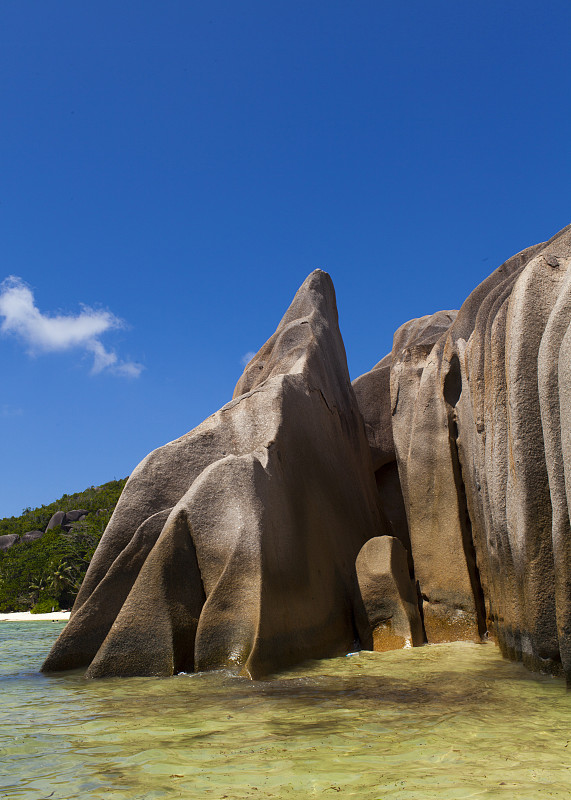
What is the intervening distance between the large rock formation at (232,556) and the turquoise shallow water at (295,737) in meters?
0.49

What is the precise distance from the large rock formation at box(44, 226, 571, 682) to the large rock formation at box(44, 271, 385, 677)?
19 millimetres

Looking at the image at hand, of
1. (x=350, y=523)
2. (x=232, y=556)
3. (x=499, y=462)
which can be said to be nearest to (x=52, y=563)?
(x=350, y=523)

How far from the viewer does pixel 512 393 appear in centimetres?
548

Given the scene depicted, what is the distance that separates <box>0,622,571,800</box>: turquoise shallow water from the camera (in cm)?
281

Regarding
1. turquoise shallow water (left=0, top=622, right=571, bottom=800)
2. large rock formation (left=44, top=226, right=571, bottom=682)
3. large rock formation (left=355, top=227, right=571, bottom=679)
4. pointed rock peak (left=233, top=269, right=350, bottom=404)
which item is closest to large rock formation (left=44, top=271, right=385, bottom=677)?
large rock formation (left=44, top=226, right=571, bottom=682)

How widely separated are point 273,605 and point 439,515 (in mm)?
3201

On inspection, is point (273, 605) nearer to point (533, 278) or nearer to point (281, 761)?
point (281, 761)

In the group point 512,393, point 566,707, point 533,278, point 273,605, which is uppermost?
point 533,278

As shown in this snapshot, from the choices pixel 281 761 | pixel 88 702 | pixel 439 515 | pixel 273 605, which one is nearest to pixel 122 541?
pixel 273 605

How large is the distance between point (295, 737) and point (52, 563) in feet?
103

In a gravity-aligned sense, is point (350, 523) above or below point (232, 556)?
above

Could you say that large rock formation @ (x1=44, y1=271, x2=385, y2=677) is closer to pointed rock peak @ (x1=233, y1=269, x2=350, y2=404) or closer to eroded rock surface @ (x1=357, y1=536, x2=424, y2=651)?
eroded rock surface @ (x1=357, y1=536, x2=424, y2=651)

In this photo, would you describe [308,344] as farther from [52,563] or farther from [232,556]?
[52,563]

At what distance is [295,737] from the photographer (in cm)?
356
